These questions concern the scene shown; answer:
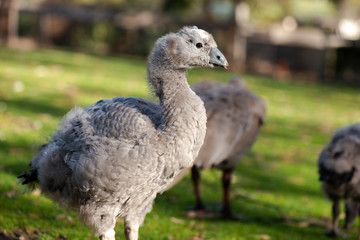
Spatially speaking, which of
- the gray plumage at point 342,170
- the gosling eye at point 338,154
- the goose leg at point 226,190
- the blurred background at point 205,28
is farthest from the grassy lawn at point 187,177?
the blurred background at point 205,28

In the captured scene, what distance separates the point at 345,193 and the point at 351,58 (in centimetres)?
1997

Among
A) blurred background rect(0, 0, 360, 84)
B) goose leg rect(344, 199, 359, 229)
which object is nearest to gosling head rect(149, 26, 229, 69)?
goose leg rect(344, 199, 359, 229)

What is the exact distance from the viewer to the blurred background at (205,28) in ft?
85.3

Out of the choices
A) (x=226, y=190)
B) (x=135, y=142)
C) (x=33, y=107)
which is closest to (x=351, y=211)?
(x=226, y=190)

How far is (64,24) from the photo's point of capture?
3038 cm

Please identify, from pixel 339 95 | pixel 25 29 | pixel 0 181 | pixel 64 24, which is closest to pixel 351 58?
pixel 339 95

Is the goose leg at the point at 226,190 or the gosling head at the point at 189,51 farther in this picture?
the goose leg at the point at 226,190

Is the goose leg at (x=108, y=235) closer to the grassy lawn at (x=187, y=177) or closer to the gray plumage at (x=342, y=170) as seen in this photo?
the grassy lawn at (x=187, y=177)

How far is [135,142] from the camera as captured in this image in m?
4.09

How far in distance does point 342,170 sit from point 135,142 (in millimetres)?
3346

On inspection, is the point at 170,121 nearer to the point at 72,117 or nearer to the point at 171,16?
the point at 72,117

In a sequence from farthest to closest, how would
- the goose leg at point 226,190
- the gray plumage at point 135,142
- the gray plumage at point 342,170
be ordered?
1. the goose leg at point 226,190
2. the gray plumage at point 342,170
3. the gray plumage at point 135,142

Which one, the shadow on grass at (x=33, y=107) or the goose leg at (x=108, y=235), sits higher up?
the goose leg at (x=108, y=235)

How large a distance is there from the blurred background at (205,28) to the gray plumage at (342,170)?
19217mm
